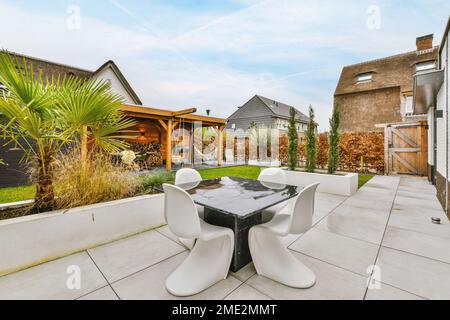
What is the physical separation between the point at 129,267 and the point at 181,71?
422 inches

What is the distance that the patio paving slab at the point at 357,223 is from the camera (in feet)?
8.18

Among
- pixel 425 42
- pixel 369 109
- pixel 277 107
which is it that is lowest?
pixel 369 109

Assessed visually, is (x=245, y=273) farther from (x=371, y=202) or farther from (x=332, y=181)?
(x=332, y=181)

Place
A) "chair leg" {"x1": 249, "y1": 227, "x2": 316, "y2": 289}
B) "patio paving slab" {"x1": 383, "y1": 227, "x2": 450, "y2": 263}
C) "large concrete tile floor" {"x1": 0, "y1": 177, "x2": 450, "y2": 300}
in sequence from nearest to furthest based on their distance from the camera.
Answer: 1. "large concrete tile floor" {"x1": 0, "y1": 177, "x2": 450, "y2": 300}
2. "chair leg" {"x1": 249, "y1": 227, "x2": 316, "y2": 289}
3. "patio paving slab" {"x1": 383, "y1": 227, "x2": 450, "y2": 263}

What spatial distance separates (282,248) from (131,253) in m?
1.61

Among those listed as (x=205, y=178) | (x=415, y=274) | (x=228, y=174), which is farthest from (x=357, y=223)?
(x=228, y=174)

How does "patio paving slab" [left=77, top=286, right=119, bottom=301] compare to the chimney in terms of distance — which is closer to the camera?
"patio paving slab" [left=77, top=286, right=119, bottom=301]

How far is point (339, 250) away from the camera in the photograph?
2129mm

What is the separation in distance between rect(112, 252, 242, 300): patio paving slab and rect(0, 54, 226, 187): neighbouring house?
500 cm

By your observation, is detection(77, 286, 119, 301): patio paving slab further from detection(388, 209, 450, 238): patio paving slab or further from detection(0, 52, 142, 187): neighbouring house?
detection(388, 209, 450, 238): patio paving slab

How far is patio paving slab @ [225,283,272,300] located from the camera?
56.8 inches

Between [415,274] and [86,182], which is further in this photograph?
[86,182]

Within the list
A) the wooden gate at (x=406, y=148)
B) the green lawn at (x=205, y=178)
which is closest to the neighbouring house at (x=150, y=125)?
the green lawn at (x=205, y=178)

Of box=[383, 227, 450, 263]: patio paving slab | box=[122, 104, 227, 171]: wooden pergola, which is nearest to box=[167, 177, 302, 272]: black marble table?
box=[383, 227, 450, 263]: patio paving slab
